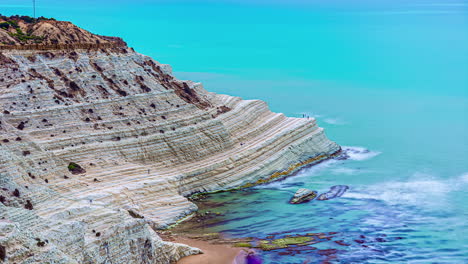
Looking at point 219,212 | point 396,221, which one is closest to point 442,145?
point 396,221

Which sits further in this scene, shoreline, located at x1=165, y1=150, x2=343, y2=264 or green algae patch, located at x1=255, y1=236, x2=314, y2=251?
green algae patch, located at x1=255, y1=236, x2=314, y2=251

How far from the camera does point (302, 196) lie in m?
75.1

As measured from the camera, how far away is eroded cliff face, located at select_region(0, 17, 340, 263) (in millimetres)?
51312

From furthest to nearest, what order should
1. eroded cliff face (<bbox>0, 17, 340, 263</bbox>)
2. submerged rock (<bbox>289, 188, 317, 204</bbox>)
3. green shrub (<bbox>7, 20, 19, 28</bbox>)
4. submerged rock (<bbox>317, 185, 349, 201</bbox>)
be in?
green shrub (<bbox>7, 20, 19, 28</bbox>) < submerged rock (<bbox>317, 185, 349, 201</bbox>) < submerged rock (<bbox>289, 188, 317, 204</bbox>) < eroded cliff face (<bbox>0, 17, 340, 263</bbox>)

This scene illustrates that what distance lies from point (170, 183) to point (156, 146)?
22.2ft

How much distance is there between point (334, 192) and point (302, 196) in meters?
5.01

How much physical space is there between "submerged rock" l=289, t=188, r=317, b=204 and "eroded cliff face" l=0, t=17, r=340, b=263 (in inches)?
275

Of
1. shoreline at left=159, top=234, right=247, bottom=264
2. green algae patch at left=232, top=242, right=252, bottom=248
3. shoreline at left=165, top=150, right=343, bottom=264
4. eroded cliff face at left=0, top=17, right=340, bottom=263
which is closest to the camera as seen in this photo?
eroded cliff face at left=0, top=17, right=340, bottom=263

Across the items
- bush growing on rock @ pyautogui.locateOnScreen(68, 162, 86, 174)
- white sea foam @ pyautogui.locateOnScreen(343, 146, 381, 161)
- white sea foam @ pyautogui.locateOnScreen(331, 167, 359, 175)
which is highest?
white sea foam @ pyautogui.locateOnScreen(343, 146, 381, 161)

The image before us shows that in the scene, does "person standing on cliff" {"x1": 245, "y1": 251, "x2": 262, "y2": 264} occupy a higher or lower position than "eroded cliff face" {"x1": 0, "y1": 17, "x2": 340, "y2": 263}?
lower

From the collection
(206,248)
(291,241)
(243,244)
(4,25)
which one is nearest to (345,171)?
(291,241)

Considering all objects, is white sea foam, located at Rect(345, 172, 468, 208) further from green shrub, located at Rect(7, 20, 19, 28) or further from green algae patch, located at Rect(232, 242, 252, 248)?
green shrub, located at Rect(7, 20, 19, 28)

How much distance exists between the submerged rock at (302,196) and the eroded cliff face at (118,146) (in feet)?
22.9

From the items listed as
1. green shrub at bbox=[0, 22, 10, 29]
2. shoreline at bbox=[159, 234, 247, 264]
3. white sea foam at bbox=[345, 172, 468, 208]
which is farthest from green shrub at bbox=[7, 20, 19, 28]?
white sea foam at bbox=[345, 172, 468, 208]
